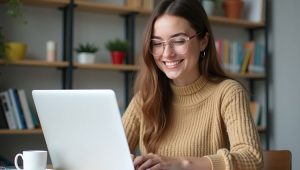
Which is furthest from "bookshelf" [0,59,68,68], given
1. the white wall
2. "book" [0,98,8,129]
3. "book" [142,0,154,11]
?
the white wall

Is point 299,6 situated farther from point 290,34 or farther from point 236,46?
point 236,46

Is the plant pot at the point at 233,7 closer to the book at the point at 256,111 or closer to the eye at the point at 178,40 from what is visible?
the book at the point at 256,111

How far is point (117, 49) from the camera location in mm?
3240

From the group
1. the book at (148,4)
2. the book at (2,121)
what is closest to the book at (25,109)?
the book at (2,121)

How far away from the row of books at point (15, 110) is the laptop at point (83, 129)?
170cm

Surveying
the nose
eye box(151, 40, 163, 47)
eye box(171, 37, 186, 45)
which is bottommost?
the nose

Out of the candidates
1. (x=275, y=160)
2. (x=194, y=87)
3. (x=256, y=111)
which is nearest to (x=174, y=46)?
(x=194, y=87)

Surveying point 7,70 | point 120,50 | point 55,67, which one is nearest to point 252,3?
point 120,50

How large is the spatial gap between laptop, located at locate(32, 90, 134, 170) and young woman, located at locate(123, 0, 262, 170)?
0.37 metres

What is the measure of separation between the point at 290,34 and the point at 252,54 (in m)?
0.35

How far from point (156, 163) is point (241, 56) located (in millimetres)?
2720

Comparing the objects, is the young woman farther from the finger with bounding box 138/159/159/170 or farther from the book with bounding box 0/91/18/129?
the book with bounding box 0/91/18/129

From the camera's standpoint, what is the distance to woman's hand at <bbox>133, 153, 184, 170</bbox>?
112 cm

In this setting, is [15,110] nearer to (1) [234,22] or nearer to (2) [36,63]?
(2) [36,63]
